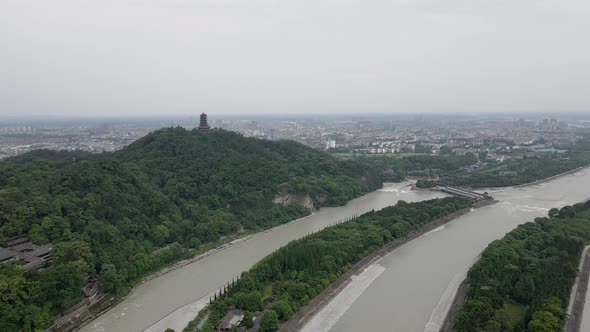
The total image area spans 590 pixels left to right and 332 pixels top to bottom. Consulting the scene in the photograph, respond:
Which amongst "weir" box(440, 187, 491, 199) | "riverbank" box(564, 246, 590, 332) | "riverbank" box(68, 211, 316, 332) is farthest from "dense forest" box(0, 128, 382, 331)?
"riverbank" box(564, 246, 590, 332)

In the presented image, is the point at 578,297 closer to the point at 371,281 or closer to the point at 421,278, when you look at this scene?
the point at 421,278

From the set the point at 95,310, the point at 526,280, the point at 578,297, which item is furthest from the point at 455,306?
the point at 95,310

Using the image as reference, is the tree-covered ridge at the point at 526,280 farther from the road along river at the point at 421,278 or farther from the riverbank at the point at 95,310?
the riverbank at the point at 95,310

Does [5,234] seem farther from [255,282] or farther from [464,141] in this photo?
[464,141]

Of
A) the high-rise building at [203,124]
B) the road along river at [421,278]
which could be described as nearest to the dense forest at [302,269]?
the road along river at [421,278]

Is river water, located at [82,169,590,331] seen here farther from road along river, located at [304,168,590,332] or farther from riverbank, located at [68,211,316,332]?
riverbank, located at [68,211,316,332]

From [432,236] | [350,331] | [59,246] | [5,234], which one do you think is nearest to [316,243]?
[350,331]

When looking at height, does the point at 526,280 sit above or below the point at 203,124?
below
